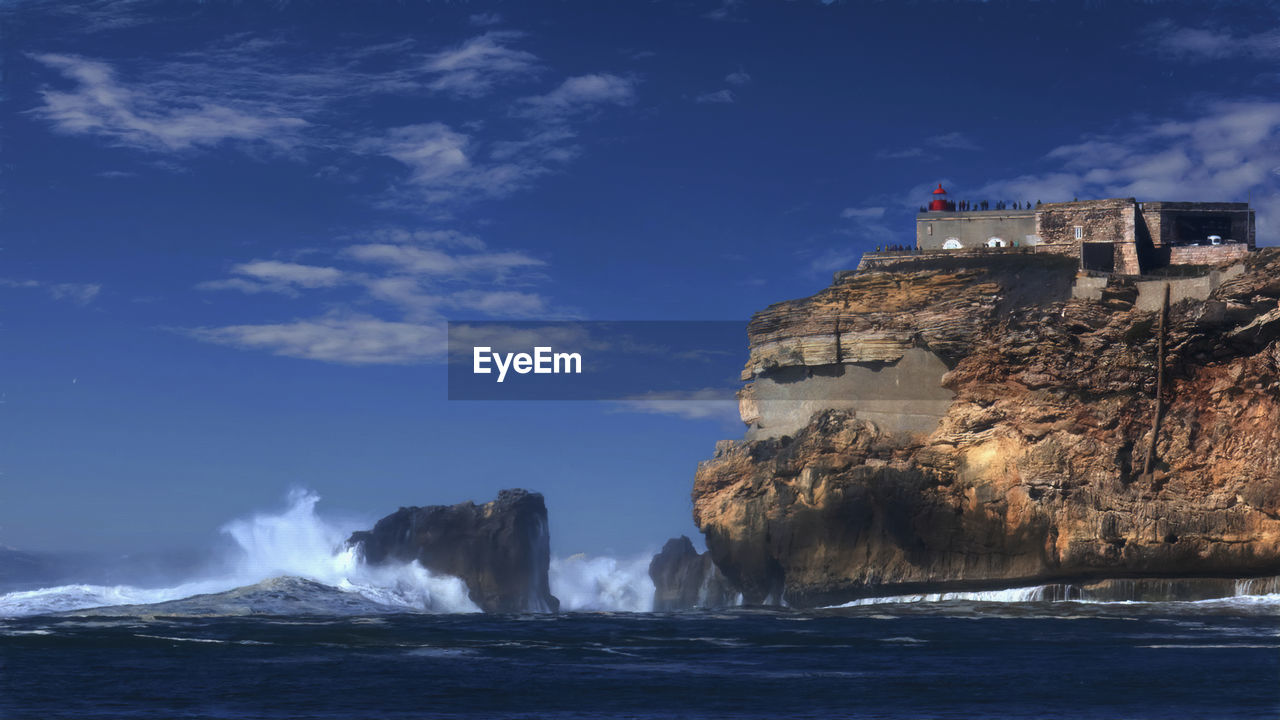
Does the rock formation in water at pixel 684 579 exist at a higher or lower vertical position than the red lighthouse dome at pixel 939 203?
lower

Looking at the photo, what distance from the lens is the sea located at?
26.8 meters

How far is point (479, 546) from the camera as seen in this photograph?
91.9m

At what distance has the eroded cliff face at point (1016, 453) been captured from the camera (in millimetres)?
51500

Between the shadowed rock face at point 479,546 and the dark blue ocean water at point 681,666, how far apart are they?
39.5 m

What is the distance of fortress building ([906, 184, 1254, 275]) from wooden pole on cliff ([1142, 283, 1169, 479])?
31.1 feet

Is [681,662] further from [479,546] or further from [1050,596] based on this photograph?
[479,546]

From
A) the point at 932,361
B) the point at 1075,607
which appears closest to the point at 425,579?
the point at 932,361

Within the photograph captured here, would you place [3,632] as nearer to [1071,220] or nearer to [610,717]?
[610,717]

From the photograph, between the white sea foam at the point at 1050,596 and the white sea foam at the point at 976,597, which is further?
the white sea foam at the point at 976,597

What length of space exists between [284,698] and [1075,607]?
1294 inches

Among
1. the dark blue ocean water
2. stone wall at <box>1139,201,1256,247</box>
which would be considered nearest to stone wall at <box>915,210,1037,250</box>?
stone wall at <box>1139,201,1256,247</box>

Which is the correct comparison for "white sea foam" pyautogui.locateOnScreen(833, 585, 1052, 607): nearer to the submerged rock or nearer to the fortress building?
the fortress building

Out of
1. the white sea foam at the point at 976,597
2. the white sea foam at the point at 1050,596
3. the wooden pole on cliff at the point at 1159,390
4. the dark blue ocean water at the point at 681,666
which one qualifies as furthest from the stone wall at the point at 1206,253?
the dark blue ocean water at the point at 681,666

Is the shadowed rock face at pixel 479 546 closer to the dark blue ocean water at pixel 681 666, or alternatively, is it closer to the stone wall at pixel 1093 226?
the dark blue ocean water at pixel 681 666
